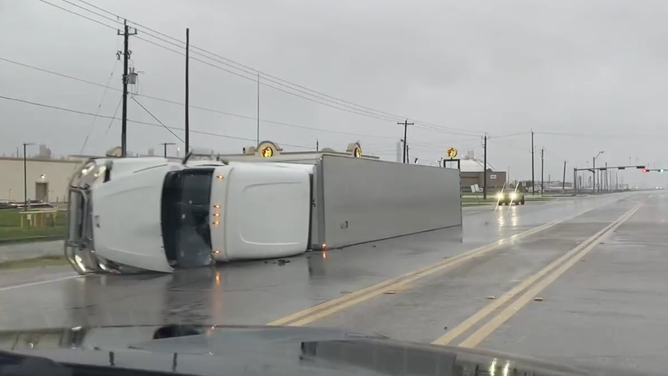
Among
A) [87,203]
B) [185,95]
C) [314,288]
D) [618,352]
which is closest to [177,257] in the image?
[87,203]

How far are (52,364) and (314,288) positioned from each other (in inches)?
342

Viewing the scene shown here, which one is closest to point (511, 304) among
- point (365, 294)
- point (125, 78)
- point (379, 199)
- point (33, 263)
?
point (365, 294)

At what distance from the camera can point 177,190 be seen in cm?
1395

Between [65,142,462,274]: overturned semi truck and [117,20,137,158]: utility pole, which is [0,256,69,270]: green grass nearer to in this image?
[65,142,462,274]: overturned semi truck

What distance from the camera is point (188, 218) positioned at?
1416 centimetres

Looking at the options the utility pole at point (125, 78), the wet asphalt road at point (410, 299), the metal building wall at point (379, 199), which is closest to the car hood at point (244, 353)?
the wet asphalt road at point (410, 299)

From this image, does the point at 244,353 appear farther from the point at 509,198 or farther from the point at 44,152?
the point at 44,152

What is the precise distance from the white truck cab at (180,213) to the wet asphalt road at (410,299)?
19.7 inches

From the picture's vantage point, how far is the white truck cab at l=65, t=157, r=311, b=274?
12367mm

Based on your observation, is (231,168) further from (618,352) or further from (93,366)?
(93,366)

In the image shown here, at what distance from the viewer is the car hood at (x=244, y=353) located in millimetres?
2879

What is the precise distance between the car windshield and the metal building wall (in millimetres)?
3856

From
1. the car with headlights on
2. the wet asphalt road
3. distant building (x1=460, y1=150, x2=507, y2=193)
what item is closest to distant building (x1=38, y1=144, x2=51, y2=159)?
the car with headlights on

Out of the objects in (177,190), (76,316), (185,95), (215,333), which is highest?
(185,95)
